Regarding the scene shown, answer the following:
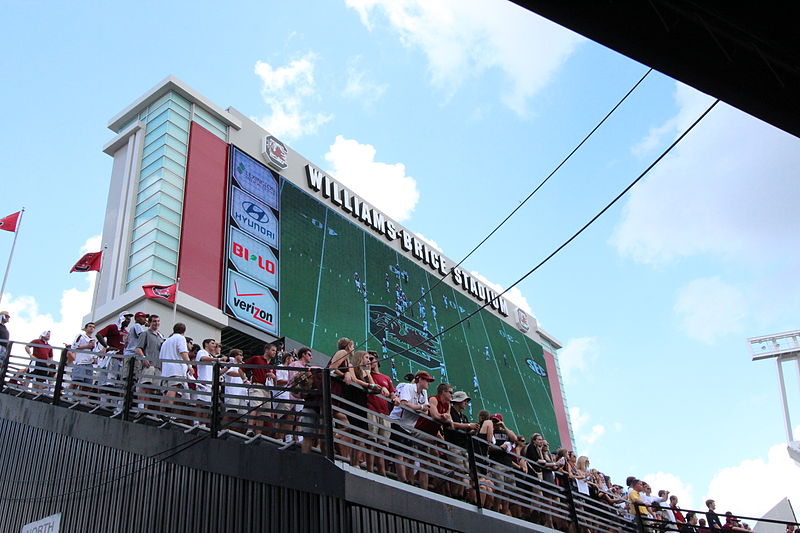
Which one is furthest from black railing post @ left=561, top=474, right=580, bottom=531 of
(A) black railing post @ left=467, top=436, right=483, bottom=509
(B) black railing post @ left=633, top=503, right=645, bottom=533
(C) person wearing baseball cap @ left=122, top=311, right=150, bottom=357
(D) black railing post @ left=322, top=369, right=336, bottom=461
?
(C) person wearing baseball cap @ left=122, top=311, right=150, bottom=357

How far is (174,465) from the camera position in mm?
9109

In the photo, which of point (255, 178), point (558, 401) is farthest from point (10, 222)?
point (558, 401)

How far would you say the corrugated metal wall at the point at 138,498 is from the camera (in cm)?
779

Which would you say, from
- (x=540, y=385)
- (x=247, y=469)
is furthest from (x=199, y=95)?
(x=540, y=385)

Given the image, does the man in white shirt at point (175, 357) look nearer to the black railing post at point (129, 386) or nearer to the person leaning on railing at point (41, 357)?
the black railing post at point (129, 386)

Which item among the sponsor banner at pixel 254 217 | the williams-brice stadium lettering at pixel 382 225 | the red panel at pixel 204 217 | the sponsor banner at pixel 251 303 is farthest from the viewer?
the williams-brice stadium lettering at pixel 382 225

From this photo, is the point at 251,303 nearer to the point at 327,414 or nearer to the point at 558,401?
the point at 327,414

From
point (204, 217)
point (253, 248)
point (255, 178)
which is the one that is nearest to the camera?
point (204, 217)

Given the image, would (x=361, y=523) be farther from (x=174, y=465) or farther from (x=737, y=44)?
(x=737, y=44)

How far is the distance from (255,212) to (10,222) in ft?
26.9

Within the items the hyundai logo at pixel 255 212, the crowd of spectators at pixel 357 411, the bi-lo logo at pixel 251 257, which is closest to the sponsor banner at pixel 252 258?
the bi-lo logo at pixel 251 257

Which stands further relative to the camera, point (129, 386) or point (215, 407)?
point (129, 386)

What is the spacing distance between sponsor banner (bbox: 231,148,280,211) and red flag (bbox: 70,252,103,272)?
614 cm

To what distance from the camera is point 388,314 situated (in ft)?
100
